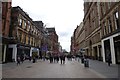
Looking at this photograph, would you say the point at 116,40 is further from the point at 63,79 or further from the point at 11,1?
the point at 11,1

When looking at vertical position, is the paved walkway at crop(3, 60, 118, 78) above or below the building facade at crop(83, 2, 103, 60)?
below

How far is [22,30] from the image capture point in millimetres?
33875

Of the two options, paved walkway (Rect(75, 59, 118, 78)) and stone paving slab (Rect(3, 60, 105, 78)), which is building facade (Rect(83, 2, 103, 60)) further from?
stone paving slab (Rect(3, 60, 105, 78))

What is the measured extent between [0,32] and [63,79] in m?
19.1

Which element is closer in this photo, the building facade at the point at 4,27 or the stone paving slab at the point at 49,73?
the stone paving slab at the point at 49,73

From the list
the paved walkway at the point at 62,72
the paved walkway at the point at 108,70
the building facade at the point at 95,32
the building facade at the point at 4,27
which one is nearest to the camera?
the paved walkway at the point at 108,70

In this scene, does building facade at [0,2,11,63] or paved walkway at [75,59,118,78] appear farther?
building facade at [0,2,11,63]

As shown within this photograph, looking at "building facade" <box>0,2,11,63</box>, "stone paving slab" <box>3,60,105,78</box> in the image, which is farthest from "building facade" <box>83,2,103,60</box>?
"building facade" <box>0,2,11,63</box>

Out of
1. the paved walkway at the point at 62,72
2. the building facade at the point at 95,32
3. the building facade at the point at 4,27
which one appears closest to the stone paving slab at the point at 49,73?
the paved walkway at the point at 62,72

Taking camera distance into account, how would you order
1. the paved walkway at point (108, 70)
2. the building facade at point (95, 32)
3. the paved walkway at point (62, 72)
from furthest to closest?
the building facade at point (95, 32) → the paved walkway at point (62, 72) → the paved walkway at point (108, 70)

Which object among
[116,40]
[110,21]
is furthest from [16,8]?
[116,40]

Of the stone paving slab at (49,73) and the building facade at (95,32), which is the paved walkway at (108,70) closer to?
the stone paving slab at (49,73)

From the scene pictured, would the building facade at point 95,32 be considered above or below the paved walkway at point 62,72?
above

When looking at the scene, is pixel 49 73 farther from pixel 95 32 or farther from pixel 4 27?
pixel 95 32
